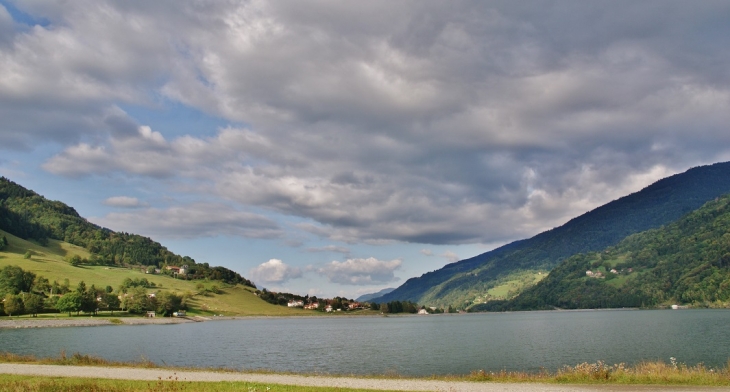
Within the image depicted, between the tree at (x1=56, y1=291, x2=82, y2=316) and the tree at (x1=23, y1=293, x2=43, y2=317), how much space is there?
6.00m

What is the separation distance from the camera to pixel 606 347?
212ft

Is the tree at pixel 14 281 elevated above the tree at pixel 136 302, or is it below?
above

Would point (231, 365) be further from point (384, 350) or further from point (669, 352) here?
point (669, 352)

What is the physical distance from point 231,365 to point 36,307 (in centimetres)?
13072

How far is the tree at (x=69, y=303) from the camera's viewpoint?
15525 cm

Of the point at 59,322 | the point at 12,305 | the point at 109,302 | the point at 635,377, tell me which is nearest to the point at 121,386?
the point at 635,377

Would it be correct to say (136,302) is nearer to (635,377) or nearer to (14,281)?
(14,281)

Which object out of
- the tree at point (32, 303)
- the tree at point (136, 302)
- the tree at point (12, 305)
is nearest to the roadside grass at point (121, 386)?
the tree at point (12, 305)

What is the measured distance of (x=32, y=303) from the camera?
14500cm

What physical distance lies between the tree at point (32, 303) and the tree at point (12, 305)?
58.3 inches

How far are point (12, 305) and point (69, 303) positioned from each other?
58.3ft

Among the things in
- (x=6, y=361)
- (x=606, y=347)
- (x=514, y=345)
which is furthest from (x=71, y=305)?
(x=606, y=347)

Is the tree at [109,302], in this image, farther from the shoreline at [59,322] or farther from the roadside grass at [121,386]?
the roadside grass at [121,386]

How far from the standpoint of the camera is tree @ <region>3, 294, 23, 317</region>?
138000mm
